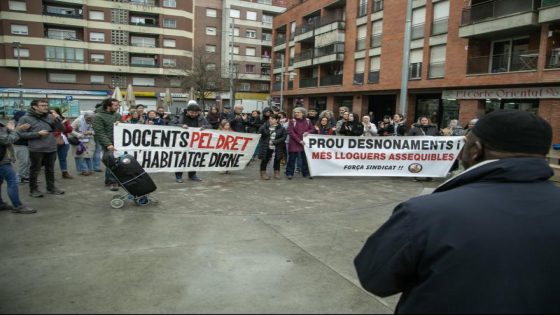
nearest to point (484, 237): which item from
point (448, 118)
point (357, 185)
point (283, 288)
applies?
point (283, 288)

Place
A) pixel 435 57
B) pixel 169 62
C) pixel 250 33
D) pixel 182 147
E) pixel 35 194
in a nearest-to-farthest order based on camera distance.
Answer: pixel 35 194, pixel 182 147, pixel 435 57, pixel 169 62, pixel 250 33

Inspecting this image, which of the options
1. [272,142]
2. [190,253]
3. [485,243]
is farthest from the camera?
[272,142]

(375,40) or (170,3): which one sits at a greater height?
(170,3)

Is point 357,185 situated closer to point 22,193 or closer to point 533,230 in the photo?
point 22,193

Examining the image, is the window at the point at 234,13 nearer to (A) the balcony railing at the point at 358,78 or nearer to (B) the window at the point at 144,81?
(B) the window at the point at 144,81

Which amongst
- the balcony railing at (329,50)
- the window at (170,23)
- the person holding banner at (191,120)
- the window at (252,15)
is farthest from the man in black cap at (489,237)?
the window at (252,15)

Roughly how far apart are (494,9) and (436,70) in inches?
205

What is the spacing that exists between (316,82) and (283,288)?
38267 millimetres

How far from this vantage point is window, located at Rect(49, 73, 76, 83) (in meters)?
49.5

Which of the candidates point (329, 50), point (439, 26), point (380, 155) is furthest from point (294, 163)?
point (329, 50)

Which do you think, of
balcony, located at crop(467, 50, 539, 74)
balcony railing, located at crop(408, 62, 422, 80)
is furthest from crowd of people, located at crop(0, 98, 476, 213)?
balcony railing, located at crop(408, 62, 422, 80)

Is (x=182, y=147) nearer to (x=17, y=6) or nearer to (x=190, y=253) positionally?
(x=190, y=253)

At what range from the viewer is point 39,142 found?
7.41 meters

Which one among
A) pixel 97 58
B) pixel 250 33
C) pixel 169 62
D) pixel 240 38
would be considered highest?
pixel 250 33
